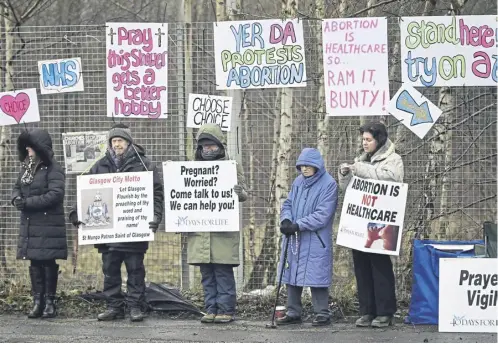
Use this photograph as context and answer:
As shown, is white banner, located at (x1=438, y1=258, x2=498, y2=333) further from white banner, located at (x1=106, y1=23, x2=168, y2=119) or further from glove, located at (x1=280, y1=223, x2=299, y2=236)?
white banner, located at (x1=106, y1=23, x2=168, y2=119)

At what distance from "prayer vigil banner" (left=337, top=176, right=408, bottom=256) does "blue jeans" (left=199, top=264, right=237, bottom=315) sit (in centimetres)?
114

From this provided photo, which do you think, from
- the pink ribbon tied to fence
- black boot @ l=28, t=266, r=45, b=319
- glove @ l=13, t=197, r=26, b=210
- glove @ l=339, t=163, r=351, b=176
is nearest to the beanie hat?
glove @ l=339, t=163, r=351, b=176

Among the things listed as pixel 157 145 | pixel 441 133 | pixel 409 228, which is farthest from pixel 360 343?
pixel 157 145

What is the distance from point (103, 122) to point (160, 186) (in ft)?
4.45

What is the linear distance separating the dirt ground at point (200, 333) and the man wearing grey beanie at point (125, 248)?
7.6 inches

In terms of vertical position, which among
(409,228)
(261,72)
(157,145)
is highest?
(261,72)

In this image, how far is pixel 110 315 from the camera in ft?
32.1

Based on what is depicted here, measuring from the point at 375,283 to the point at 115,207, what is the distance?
260 centimetres

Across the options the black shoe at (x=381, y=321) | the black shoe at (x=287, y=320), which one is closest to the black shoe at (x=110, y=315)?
the black shoe at (x=287, y=320)

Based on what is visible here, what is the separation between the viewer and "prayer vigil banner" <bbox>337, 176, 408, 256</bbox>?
9.14 metres

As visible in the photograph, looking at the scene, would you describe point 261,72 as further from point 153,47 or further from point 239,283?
point 239,283

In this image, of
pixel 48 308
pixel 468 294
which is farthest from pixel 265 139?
pixel 468 294

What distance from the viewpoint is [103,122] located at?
35.3ft

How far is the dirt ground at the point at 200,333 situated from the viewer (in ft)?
29.2
